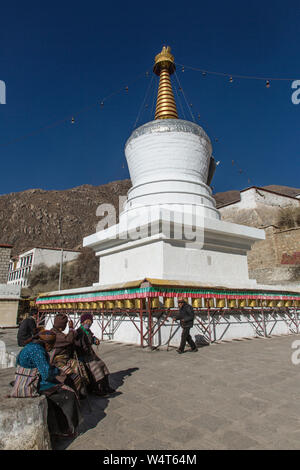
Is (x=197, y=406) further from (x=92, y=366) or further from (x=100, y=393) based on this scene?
(x=92, y=366)

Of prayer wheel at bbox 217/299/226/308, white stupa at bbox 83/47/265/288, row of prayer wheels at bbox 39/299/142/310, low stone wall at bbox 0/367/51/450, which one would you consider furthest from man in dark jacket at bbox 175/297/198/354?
low stone wall at bbox 0/367/51/450

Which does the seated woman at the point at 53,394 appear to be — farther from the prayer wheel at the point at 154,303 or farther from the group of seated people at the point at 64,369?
the prayer wheel at the point at 154,303

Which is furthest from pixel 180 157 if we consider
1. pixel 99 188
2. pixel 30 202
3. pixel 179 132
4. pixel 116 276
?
pixel 99 188

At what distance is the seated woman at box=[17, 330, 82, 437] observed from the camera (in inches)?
99.3

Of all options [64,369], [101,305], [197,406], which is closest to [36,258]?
[101,305]

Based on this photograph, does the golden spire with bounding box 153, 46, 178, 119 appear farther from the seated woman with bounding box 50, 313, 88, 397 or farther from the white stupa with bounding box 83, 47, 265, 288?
the seated woman with bounding box 50, 313, 88, 397

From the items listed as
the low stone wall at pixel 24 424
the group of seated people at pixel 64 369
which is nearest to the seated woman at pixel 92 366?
the group of seated people at pixel 64 369

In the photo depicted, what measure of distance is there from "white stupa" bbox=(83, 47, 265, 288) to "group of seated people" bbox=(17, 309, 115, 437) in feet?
15.7

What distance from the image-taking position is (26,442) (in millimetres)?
2209

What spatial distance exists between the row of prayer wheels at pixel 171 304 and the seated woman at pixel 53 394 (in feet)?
13.6

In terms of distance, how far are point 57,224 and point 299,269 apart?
64.6 m

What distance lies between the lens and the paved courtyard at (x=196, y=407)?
2.43 meters

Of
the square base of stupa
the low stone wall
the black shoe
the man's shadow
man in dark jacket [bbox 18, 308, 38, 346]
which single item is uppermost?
the square base of stupa
